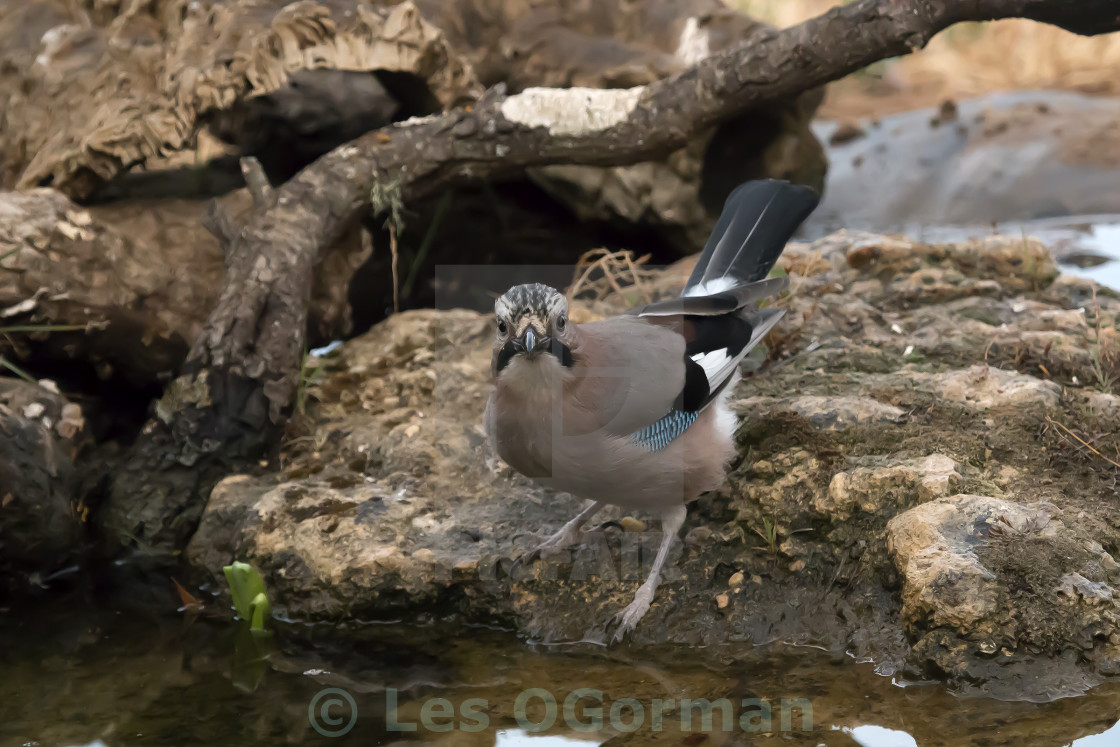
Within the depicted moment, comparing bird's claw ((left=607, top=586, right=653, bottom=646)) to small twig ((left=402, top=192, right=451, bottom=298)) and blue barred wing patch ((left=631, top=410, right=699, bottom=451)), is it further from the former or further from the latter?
small twig ((left=402, top=192, right=451, bottom=298))

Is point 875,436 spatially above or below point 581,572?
Result: above

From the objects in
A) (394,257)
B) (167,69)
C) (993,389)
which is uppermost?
(167,69)

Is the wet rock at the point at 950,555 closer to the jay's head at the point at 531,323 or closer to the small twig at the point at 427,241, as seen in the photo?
the jay's head at the point at 531,323

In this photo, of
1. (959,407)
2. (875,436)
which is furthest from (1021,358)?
(875,436)

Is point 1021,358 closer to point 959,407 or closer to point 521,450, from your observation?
point 959,407

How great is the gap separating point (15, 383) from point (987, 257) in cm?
443

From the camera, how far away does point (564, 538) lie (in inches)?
136

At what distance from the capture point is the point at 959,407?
3.48 meters

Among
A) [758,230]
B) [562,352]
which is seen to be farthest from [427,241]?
[562,352]

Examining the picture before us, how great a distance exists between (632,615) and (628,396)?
72 centimetres

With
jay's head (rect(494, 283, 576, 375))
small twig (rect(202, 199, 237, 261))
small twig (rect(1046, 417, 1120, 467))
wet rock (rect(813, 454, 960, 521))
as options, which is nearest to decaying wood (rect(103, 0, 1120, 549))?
small twig (rect(202, 199, 237, 261))

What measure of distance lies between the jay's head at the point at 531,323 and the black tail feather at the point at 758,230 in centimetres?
111

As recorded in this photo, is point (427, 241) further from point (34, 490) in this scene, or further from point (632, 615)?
point (632, 615)

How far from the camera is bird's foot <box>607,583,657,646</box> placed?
319 cm
